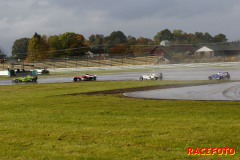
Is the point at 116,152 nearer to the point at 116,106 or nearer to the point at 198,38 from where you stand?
the point at 116,106

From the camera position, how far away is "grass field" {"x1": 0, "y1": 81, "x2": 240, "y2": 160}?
8.10m

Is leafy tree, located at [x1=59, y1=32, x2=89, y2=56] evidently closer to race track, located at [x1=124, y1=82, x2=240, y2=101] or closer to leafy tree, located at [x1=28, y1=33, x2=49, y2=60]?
leafy tree, located at [x1=28, y1=33, x2=49, y2=60]

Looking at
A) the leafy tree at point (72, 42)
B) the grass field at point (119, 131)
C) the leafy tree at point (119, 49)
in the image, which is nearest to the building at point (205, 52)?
the leafy tree at point (119, 49)

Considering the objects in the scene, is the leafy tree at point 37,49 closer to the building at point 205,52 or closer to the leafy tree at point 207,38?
the building at point 205,52

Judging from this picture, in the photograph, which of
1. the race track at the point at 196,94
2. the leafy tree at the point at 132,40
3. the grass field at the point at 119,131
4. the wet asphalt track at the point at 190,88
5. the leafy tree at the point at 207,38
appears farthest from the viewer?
the leafy tree at the point at 132,40

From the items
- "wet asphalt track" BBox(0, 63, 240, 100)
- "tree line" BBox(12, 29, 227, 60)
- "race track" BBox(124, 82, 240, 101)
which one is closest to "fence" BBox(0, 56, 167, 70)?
"tree line" BBox(12, 29, 227, 60)

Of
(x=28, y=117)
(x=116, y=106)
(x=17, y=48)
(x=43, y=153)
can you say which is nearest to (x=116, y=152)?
(x=43, y=153)

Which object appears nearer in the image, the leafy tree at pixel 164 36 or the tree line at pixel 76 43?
the tree line at pixel 76 43

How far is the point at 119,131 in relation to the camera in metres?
10.7

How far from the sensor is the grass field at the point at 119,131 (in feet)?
26.6

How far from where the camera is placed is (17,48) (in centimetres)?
15888

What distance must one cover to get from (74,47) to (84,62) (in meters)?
33.3

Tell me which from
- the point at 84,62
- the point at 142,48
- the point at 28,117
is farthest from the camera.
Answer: the point at 142,48

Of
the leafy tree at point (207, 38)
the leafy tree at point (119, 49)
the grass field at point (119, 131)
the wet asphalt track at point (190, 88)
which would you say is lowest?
the wet asphalt track at point (190, 88)
